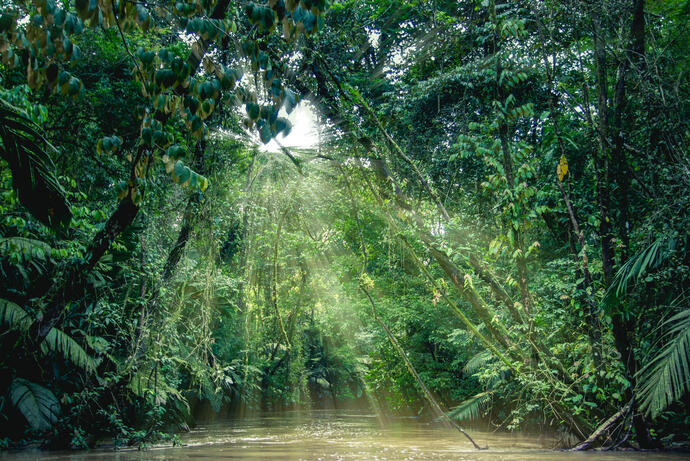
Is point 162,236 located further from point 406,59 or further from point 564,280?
point 564,280

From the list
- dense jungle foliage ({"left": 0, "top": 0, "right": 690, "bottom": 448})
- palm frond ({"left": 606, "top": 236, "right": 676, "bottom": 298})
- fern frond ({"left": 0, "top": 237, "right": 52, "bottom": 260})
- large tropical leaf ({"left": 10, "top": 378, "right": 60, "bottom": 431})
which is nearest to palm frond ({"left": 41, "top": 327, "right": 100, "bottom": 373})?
dense jungle foliage ({"left": 0, "top": 0, "right": 690, "bottom": 448})

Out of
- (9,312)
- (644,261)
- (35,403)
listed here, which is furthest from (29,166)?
(644,261)

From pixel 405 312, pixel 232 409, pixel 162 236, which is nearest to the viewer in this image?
Answer: pixel 162 236

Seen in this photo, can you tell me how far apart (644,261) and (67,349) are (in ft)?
28.7

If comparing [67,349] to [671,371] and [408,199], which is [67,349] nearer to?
[408,199]

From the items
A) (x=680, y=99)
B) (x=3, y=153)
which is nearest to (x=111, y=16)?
(x=3, y=153)

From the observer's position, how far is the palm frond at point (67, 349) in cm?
794

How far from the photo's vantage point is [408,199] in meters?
8.80

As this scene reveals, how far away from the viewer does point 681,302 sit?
5688 millimetres

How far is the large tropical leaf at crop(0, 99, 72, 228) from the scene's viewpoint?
372 centimetres

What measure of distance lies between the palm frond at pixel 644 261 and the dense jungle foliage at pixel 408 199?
36 millimetres

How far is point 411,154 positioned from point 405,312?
5.94m

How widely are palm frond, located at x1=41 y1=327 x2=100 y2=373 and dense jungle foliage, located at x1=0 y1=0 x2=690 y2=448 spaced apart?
4cm

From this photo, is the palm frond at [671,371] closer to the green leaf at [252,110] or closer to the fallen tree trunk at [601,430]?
the fallen tree trunk at [601,430]
